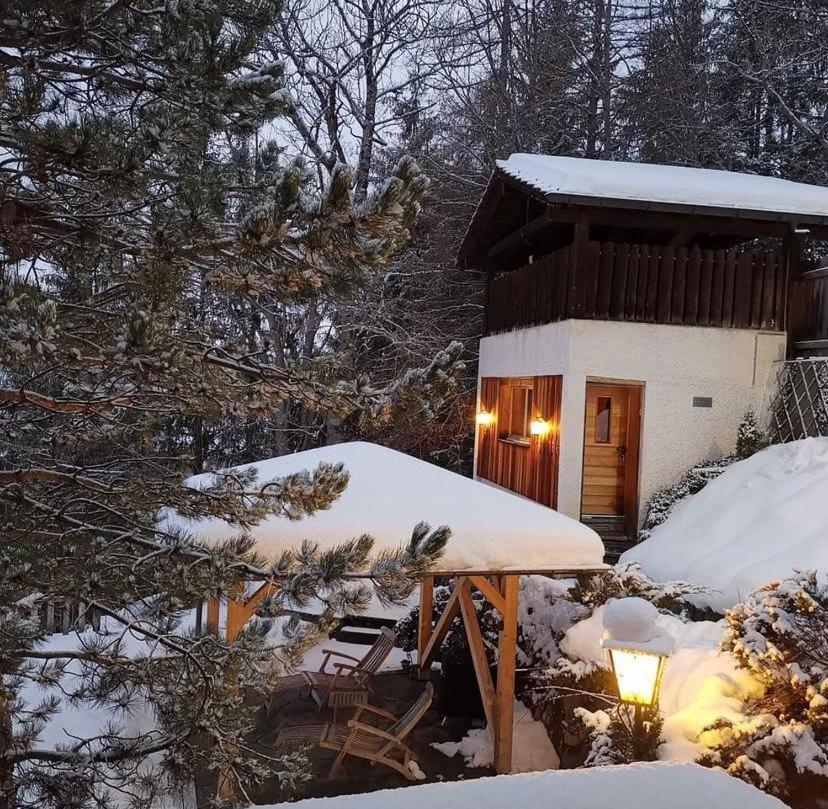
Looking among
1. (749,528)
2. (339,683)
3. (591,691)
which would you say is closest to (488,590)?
(591,691)

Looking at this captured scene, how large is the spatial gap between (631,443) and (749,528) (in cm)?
314

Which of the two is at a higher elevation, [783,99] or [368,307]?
[783,99]

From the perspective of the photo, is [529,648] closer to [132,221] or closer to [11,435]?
[11,435]

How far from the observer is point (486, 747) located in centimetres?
657

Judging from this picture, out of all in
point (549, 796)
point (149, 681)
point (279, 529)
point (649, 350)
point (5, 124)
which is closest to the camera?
point (549, 796)

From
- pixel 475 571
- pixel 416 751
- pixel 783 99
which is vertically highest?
pixel 783 99

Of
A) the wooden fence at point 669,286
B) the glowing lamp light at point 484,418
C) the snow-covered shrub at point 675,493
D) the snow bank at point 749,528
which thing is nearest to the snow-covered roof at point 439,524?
the snow bank at point 749,528

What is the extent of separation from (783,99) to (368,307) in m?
12.8

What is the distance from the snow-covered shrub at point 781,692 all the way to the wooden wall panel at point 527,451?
5.62 m

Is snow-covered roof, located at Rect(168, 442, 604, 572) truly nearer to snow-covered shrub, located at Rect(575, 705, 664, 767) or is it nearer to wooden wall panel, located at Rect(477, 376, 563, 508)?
snow-covered shrub, located at Rect(575, 705, 664, 767)

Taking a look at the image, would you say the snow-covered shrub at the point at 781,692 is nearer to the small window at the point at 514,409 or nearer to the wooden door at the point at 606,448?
the wooden door at the point at 606,448

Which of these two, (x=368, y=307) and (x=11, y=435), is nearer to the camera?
(x=11, y=435)

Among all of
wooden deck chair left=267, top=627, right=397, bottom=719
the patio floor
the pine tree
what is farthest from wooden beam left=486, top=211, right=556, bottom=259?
the pine tree

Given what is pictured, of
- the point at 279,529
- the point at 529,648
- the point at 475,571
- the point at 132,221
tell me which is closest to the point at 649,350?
the point at 529,648
